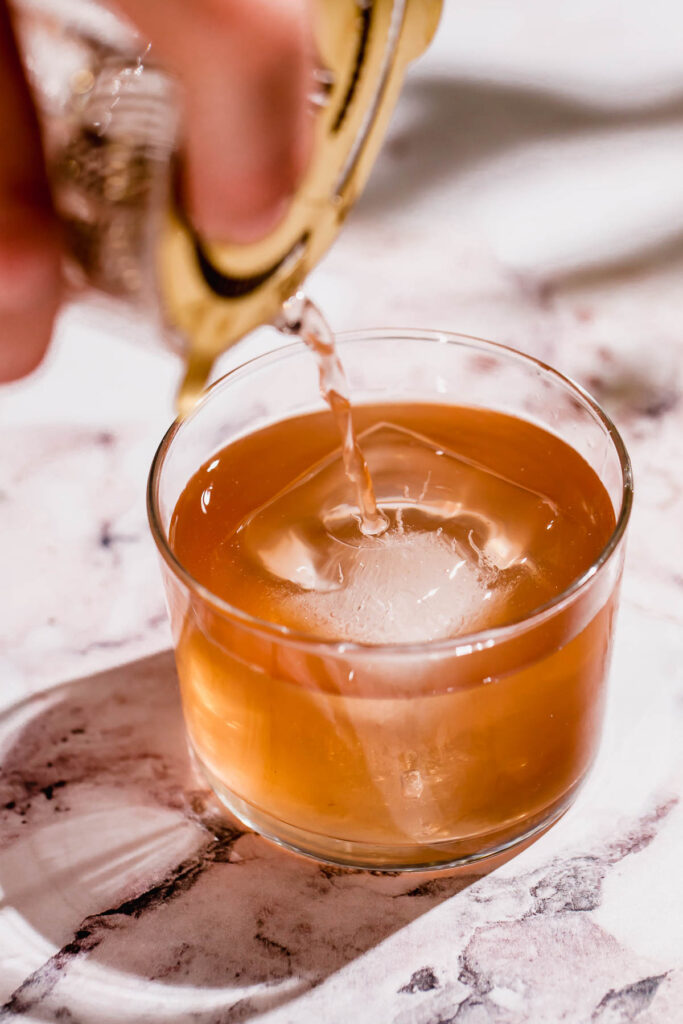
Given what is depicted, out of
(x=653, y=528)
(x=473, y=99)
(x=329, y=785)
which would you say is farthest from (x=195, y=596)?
(x=473, y=99)

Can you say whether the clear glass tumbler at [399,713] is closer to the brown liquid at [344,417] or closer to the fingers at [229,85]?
the brown liquid at [344,417]

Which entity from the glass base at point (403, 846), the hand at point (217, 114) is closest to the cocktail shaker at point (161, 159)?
the hand at point (217, 114)

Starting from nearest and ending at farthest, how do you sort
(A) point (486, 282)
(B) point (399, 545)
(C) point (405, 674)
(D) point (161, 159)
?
(D) point (161, 159), (C) point (405, 674), (B) point (399, 545), (A) point (486, 282)

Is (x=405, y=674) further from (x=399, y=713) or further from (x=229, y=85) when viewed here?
(x=229, y=85)

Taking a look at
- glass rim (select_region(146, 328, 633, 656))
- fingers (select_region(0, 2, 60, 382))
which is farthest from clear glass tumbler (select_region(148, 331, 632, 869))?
fingers (select_region(0, 2, 60, 382))

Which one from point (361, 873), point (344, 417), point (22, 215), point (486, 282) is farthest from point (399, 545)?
point (486, 282)

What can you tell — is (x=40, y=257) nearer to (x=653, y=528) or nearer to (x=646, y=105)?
(x=653, y=528)
